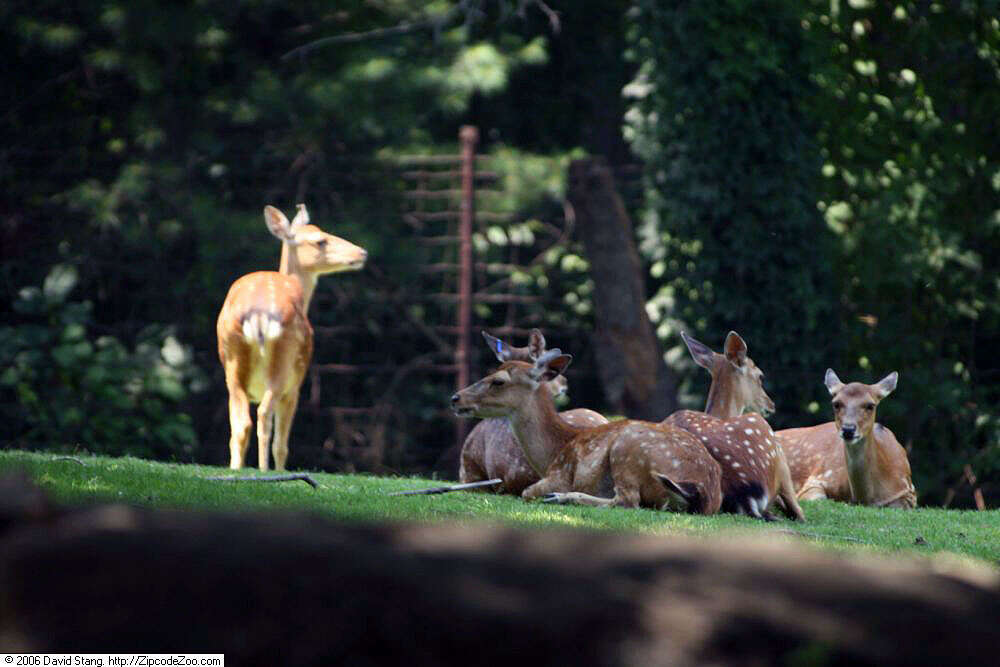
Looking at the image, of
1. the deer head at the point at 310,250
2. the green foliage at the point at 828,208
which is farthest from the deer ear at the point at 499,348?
the green foliage at the point at 828,208

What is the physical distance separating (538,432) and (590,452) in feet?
1.60

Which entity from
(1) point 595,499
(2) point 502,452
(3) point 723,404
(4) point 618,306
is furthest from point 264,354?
(4) point 618,306

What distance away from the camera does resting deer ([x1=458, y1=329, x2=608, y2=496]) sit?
9508mm

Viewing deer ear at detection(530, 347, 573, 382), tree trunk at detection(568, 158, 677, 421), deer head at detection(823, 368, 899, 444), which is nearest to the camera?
deer ear at detection(530, 347, 573, 382)

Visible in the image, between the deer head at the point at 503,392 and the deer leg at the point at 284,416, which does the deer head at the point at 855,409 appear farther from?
the deer leg at the point at 284,416

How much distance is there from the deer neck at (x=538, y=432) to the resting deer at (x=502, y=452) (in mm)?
133

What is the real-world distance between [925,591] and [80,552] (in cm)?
95

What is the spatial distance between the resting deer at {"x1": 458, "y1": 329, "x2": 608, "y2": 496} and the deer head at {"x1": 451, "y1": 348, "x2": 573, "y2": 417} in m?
0.22

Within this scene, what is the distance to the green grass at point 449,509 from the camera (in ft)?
22.4

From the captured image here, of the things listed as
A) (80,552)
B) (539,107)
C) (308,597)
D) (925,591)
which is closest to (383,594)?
(308,597)

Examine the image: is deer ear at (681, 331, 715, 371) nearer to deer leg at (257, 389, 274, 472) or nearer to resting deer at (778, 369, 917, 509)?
resting deer at (778, 369, 917, 509)

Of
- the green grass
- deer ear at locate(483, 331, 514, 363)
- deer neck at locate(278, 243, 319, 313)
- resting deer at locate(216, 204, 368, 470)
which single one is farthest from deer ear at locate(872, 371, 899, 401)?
deer neck at locate(278, 243, 319, 313)

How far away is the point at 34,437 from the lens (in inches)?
607

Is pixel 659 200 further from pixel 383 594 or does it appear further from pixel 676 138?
pixel 383 594
